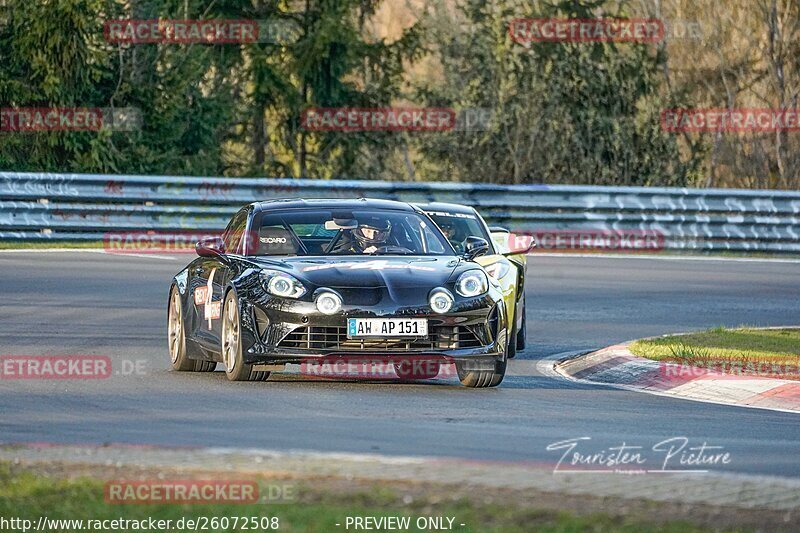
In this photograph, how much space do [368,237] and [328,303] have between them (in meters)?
1.42

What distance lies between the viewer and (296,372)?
14766 mm

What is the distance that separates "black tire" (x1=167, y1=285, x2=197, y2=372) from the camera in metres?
14.7

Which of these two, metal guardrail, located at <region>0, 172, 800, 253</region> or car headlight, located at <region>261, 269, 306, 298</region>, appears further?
metal guardrail, located at <region>0, 172, 800, 253</region>

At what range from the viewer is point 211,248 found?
1445cm

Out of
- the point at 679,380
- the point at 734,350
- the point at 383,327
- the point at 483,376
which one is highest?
the point at 383,327

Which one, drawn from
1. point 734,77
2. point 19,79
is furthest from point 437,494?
point 734,77

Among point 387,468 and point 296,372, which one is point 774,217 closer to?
point 296,372

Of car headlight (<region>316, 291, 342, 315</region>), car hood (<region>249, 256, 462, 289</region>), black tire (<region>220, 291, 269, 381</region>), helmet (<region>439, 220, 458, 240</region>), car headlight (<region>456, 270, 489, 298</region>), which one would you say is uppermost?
car hood (<region>249, 256, 462, 289</region>)

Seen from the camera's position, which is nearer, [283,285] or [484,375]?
[283,285]

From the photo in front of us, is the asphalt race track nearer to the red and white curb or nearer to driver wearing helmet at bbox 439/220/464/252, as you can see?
the red and white curb

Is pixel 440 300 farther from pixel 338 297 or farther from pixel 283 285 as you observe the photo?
pixel 283 285

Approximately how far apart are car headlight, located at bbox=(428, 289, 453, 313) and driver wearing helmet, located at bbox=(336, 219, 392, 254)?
1.11 metres

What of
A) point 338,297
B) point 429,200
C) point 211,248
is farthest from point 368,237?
point 429,200

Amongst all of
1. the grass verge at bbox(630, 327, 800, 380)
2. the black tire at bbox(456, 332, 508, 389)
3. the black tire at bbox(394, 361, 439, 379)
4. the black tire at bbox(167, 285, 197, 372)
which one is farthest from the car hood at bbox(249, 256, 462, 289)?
the grass verge at bbox(630, 327, 800, 380)
